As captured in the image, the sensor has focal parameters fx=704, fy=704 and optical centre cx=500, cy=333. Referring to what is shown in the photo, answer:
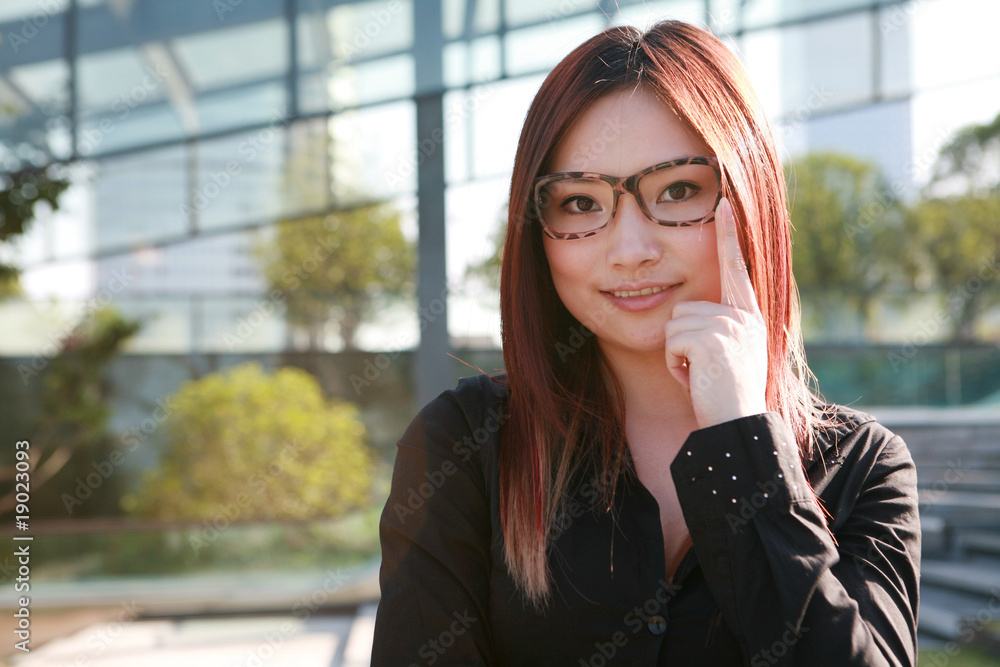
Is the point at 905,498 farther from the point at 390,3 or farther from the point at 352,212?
the point at 352,212

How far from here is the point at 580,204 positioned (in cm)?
119

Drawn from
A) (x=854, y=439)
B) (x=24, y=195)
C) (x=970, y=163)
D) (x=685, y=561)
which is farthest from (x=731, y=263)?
(x=970, y=163)

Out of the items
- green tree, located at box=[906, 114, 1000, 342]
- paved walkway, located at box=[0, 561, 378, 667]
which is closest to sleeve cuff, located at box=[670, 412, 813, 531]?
paved walkway, located at box=[0, 561, 378, 667]

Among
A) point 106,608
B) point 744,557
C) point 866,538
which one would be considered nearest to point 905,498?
point 866,538

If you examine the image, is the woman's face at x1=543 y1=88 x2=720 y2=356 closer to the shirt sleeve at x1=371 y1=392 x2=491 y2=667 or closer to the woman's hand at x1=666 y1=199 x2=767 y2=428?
the woman's hand at x1=666 y1=199 x2=767 y2=428

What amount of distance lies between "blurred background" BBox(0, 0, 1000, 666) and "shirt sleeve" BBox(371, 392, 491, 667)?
2731mm

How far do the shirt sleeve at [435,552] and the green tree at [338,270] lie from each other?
532 centimetres

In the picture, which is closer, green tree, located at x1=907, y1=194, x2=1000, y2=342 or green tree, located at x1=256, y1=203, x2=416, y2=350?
green tree, located at x1=256, y1=203, x2=416, y2=350

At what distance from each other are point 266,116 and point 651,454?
4.72 m

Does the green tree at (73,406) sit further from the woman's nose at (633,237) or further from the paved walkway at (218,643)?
the woman's nose at (633,237)

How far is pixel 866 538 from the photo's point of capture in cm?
106

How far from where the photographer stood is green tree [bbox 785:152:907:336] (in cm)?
1077

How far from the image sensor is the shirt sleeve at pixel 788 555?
0.94m

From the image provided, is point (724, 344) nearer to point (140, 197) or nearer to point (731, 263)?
point (731, 263)
